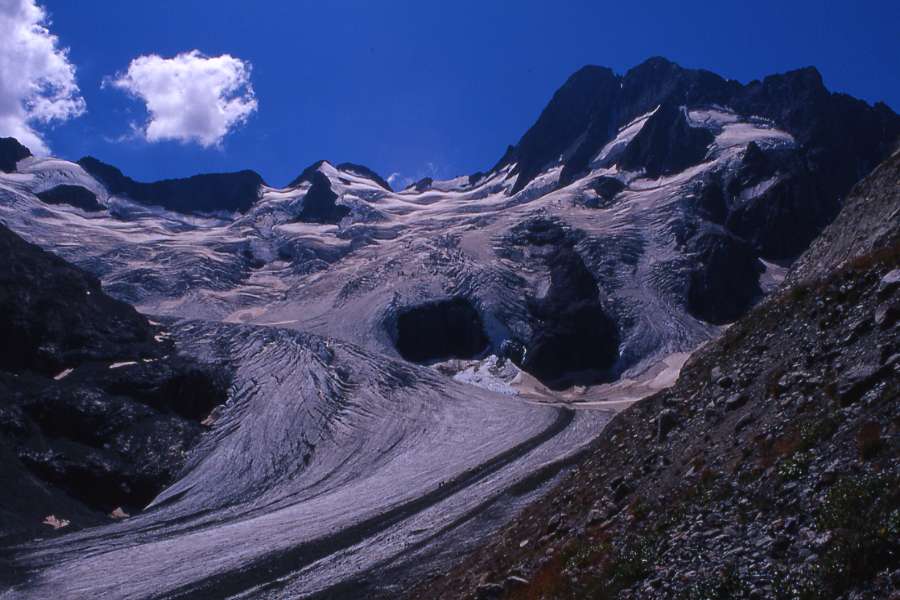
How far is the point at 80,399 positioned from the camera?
64.3m

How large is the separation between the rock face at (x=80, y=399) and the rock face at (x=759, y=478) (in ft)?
129

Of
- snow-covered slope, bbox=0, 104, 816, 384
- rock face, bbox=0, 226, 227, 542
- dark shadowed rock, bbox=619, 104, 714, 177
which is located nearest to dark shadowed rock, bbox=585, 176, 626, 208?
snow-covered slope, bbox=0, 104, 816, 384

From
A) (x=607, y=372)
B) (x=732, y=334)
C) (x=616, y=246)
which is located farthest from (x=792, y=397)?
(x=616, y=246)

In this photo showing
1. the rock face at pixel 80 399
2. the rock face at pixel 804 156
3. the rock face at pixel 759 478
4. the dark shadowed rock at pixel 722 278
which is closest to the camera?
the rock face at pixel 759 478

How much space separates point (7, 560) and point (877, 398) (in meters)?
42.9

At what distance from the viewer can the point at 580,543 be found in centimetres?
1650

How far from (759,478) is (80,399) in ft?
205

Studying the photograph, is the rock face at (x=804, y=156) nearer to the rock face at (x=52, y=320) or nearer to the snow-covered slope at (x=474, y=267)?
the snow-covered slope at (x=474, y=267)

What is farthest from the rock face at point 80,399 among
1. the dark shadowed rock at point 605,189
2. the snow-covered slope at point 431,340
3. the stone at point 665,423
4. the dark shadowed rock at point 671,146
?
the dark shadowed rock at point 671,146

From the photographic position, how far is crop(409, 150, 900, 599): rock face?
1067 cm

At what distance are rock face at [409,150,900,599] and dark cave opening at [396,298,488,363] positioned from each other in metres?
101

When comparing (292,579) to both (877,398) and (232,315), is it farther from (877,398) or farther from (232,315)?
(232,315)

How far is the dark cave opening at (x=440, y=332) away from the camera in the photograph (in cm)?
12500

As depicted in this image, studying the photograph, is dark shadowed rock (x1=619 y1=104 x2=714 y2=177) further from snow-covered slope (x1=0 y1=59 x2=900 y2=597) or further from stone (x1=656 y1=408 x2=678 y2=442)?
stone (x1=656 y1=408 x2=678 y2=442)
